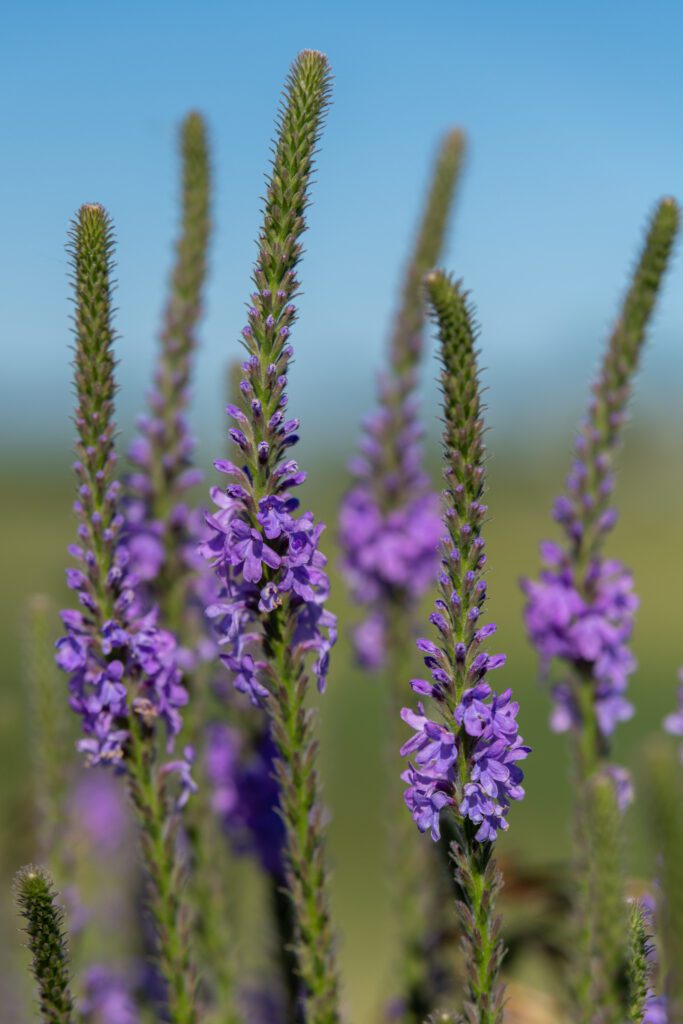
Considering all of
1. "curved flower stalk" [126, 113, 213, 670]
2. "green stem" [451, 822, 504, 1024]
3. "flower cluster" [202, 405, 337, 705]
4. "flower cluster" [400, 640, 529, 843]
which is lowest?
"green stem" [451, 822, 504, 1024]

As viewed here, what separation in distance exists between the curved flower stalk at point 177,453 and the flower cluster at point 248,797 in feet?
1.60

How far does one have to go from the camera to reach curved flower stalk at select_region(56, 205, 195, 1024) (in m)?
2.74

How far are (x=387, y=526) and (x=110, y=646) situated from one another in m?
2.50

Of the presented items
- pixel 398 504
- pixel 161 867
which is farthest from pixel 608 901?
pixel 398 504

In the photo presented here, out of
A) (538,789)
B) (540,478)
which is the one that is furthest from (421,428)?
(540,478)

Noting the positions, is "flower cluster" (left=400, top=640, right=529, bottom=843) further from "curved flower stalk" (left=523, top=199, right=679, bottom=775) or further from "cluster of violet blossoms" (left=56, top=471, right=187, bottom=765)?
"curved flower stalk" (left=523, top=199, right=679, bottom=775)

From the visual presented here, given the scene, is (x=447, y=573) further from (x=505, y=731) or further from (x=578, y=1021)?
(x=578, y=1021)

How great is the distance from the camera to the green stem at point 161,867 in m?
2.89

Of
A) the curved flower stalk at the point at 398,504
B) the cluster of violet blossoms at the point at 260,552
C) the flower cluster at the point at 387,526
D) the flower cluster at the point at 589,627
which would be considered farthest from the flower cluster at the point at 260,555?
the flower cluster at the point at 387,526

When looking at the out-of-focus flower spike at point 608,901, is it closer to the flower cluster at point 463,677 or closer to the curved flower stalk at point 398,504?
the flower cluster at point 463,677

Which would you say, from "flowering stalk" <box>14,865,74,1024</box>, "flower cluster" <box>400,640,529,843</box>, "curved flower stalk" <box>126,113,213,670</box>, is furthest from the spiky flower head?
"curved flower stalk" <box>126,113,213,670</box>

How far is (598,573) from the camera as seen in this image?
377 cm

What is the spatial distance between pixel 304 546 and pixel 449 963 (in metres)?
2.21

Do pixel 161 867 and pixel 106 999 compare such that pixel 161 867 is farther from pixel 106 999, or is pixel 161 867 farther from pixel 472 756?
pixel 106 999
